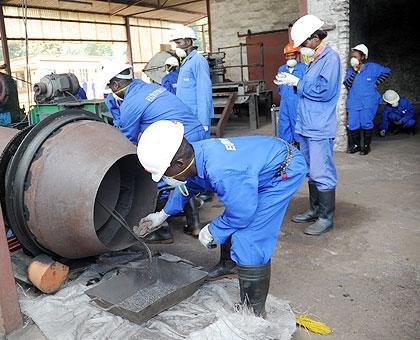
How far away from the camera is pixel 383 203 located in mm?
4180

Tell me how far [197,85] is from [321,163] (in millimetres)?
1519

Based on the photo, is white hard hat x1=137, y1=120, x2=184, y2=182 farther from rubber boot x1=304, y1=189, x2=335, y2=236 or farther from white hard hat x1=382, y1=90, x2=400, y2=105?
white hard hat x1=382, y1=90, x2=400, y2=105

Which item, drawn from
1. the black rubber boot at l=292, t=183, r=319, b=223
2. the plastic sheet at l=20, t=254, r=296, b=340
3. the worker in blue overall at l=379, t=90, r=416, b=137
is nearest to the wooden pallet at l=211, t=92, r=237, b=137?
the worker in blue overall at l=379, t=90, r=416, b=137

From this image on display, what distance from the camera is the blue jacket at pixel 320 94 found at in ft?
11.2

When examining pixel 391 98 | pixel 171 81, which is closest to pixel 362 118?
pixel 391 98

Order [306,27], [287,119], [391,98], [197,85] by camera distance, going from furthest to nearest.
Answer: [391,98] → [287,119] → [197,85] → [306,27]

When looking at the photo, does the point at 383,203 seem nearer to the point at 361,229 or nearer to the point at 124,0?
the point at 361,229

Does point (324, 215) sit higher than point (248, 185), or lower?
lower

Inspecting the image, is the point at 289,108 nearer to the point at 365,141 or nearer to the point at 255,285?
the point at 365,141

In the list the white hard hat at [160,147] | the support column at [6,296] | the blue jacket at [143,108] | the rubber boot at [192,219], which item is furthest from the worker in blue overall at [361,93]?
the support column at [6,296]

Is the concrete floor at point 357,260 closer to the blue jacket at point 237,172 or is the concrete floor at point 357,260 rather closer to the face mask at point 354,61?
the blue jacket at point 237,172

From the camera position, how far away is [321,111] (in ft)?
11.5

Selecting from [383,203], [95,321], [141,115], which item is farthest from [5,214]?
[383,203]

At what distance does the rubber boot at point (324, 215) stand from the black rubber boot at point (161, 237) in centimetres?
114
